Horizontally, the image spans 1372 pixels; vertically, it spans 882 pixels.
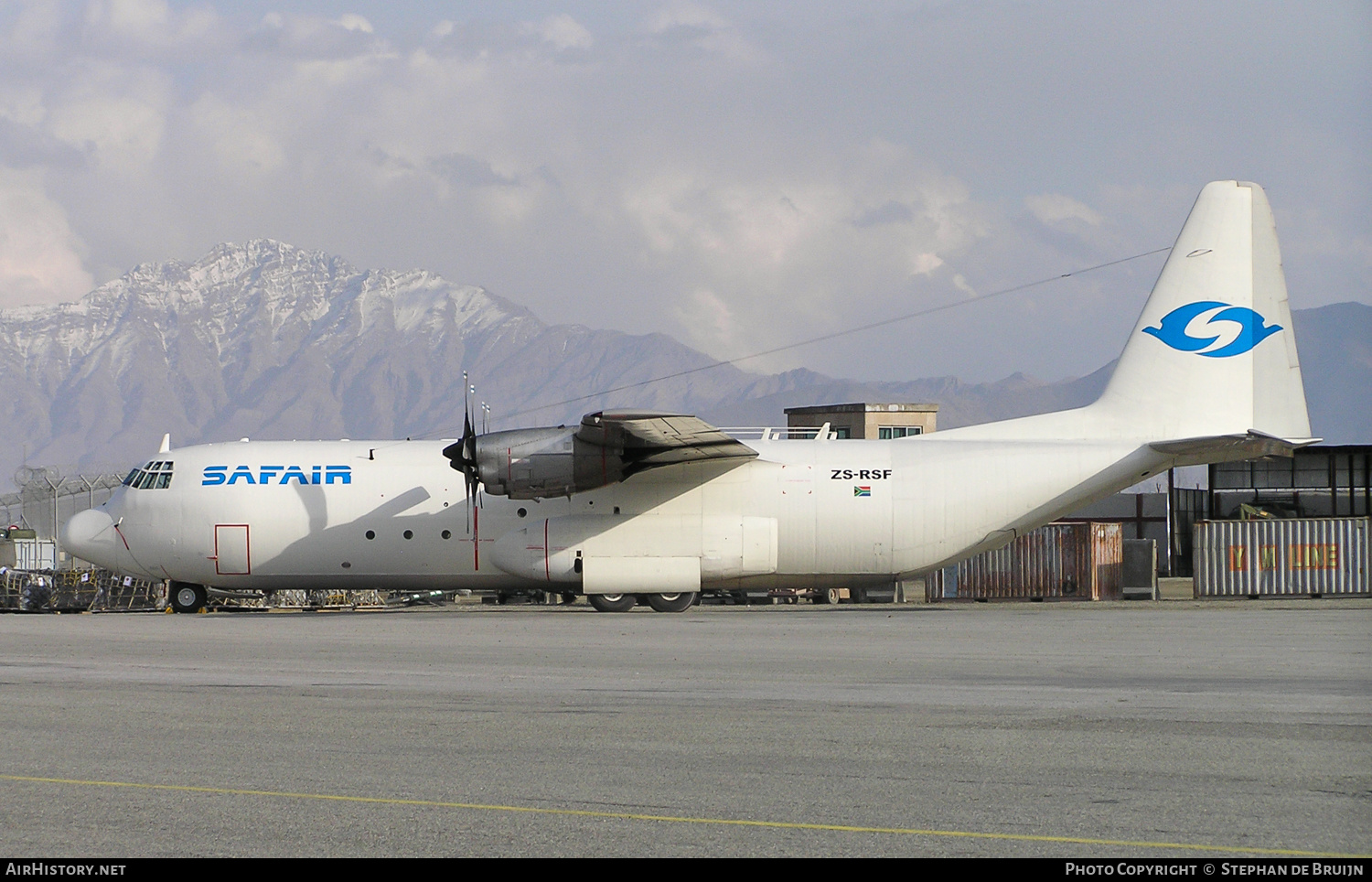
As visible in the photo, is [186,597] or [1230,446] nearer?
[1230,446]

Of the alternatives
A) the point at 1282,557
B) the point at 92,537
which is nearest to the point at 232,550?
the point at 92,537

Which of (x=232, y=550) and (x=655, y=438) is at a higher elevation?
(x=655, y=438)

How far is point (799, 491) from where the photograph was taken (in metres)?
30.5

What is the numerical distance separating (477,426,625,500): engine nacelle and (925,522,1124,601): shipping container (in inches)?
616

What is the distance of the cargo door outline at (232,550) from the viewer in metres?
31.0

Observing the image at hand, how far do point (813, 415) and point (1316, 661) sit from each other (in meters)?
63.1

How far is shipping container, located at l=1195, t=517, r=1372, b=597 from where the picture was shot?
38344mm

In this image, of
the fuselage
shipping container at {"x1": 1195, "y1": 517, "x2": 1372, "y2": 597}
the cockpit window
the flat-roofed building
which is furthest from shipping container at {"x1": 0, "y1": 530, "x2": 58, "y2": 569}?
shipping container at {"x1": 1195, "y1": 517, "x2": 1372, "y2": 597}

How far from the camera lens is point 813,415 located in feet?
262

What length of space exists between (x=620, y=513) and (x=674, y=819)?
22.7 metres

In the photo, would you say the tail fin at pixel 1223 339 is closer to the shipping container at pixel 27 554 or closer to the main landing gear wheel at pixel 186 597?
the main landing gear wheel at pixel 186 597

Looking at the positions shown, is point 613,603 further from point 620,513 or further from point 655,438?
point 655,438

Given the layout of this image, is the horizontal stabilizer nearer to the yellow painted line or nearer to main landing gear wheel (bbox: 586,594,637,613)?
main landing gear wheel (bbox: 586,594,637,613)
